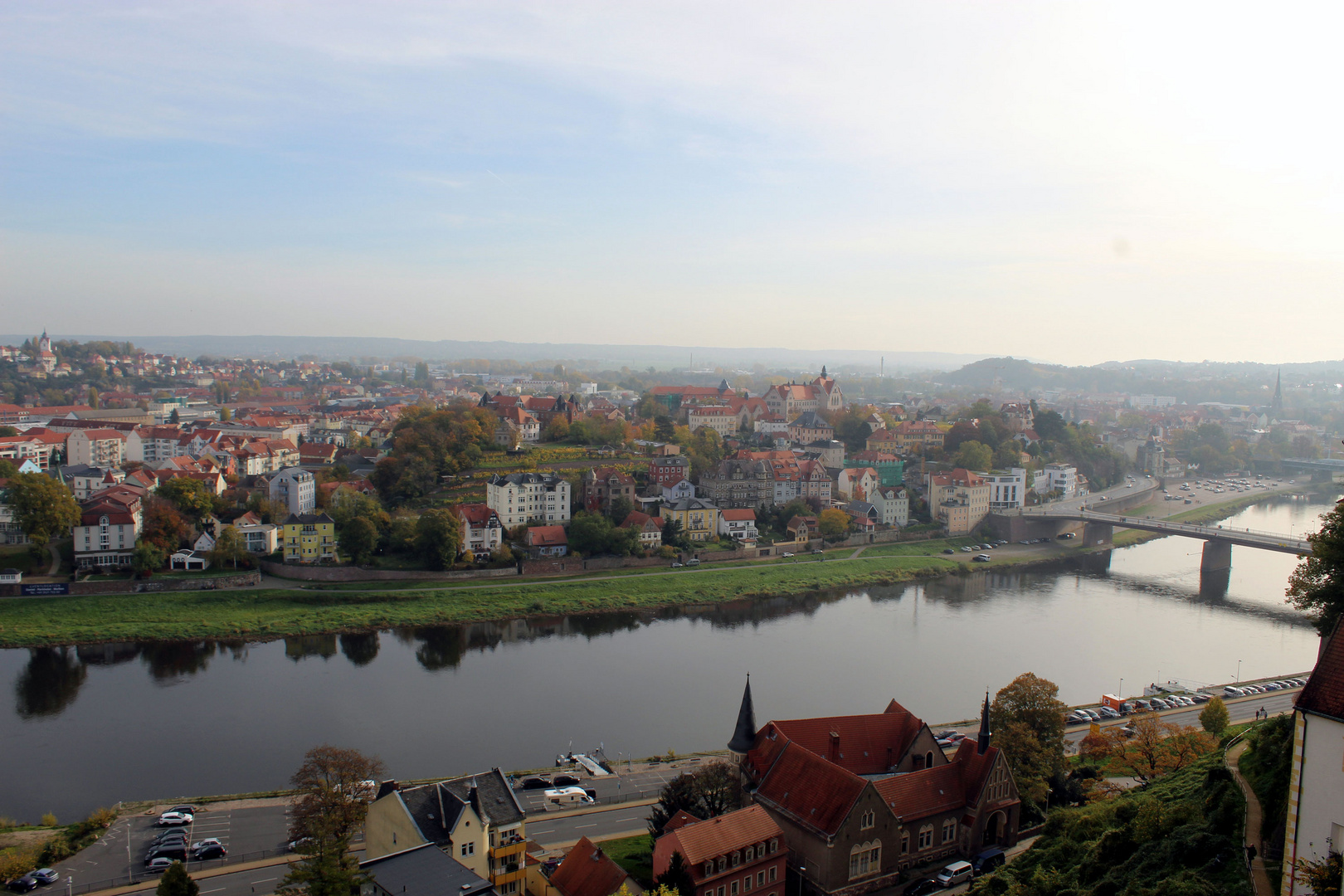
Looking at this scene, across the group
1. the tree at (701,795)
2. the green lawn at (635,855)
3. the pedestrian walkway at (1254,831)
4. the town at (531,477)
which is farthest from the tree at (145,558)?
the pedestrian walkway at (1254,831)

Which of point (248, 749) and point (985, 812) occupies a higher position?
point (985, 812)

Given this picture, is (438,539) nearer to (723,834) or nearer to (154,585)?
(154,585)

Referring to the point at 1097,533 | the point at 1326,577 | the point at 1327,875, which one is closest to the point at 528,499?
the point at 1326,577

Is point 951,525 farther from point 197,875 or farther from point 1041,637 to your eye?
point 197,875

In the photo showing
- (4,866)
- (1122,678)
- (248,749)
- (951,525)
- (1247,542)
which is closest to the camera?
(4,866)

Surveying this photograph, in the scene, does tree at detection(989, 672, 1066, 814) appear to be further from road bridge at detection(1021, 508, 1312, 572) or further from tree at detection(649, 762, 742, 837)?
road bridge at detection(1021, 508, 1312, 572)

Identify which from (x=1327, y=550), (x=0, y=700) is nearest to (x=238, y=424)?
(x=0, y=700)
